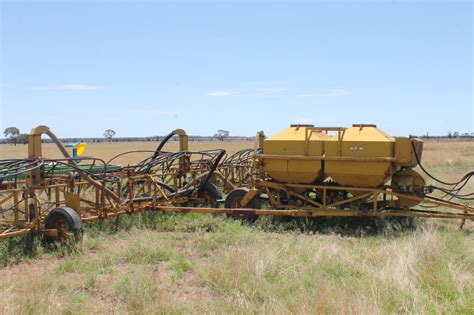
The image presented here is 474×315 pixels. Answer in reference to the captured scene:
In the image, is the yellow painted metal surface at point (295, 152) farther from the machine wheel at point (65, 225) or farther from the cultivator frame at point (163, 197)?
the machine wheel at point (65, 225)

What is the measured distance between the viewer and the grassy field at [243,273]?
4984 mm

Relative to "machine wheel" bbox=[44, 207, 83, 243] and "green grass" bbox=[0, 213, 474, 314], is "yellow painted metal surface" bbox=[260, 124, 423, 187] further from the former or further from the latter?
"machine wheel" bbox=[44, 207, 83, 243]

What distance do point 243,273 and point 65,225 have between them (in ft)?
10.7

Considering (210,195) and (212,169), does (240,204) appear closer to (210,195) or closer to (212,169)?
(212,169)

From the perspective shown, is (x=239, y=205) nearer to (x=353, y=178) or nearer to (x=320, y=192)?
(x=320, y=192)

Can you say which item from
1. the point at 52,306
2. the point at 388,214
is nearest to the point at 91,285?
the point at 52,306

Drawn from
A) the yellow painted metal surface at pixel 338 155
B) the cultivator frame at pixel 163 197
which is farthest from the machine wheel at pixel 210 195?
the yellow painted metal surface at pixel 338 155

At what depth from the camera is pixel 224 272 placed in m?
6.02

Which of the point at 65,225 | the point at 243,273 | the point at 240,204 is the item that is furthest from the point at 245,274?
the point at 240,204

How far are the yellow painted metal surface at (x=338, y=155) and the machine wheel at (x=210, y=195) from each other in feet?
5.92

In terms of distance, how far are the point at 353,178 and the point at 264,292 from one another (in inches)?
179

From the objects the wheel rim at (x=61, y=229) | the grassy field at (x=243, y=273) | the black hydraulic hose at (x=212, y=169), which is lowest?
the grassy field at (x=243, y=273)

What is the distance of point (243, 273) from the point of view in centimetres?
594

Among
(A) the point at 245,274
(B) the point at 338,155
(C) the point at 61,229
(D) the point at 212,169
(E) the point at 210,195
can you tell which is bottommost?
(A) the point at 245,274
